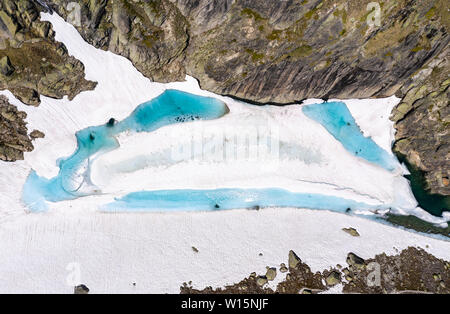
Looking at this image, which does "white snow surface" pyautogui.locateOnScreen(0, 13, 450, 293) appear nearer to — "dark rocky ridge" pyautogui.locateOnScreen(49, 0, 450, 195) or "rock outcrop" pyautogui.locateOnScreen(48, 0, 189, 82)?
"rock outcrop" pyautogui.locateOnScreen(48, 0, 189, 82)

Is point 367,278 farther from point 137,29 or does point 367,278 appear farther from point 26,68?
point 26,68

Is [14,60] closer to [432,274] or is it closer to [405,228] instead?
[405,228]

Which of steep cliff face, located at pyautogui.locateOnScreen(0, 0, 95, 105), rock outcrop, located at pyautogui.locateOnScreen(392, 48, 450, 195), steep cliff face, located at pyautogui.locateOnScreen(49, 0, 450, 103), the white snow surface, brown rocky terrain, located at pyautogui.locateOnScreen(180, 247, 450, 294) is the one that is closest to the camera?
steep cliff face, located at pyautogui.locateOnScreen(0, 0, 95, 105)

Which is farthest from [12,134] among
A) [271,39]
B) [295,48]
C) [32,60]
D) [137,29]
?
[295,48]

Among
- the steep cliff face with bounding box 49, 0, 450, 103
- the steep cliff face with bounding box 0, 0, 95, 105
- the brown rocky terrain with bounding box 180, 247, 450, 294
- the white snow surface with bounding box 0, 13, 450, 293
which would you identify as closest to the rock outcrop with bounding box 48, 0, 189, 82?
the steep cliff face with bounding box 49, 0, 450, 103

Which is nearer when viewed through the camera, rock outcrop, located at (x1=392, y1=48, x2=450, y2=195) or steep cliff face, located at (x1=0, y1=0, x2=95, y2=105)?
steep cliff face, located at (x1=0, y1=0, x2=95, y2=105)

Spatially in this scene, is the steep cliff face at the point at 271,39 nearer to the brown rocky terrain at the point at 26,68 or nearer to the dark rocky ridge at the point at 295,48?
the dark rocky ridge at the point at 295,48

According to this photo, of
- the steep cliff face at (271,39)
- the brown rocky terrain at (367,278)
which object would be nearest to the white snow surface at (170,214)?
the brown rocky terrain at (367,278)
